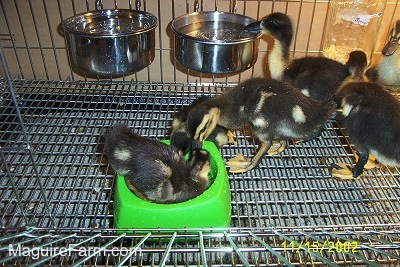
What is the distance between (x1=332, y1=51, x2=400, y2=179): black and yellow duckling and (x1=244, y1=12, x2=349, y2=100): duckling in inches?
7.1

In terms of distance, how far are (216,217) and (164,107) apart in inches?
35.6

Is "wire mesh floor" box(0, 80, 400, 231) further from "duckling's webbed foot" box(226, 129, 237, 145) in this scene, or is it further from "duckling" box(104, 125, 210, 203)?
"duckling" box(104, 125, 210, 203)

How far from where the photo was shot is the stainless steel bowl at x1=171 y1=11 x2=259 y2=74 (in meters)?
1.66

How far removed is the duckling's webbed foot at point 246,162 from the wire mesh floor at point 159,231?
0.11 ft

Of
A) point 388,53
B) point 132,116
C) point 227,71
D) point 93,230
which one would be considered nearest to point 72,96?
point 132,116

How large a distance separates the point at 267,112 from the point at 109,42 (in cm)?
76

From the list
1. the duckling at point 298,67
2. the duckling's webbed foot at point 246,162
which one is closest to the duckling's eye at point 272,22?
the duckling at point 298,67

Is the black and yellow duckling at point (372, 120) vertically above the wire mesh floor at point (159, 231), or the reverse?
the black and yellow duckling at point (372, 120)

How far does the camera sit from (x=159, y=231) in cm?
105

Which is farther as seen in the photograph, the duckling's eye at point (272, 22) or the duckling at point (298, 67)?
→ the duckling's eye at point (272, 22)

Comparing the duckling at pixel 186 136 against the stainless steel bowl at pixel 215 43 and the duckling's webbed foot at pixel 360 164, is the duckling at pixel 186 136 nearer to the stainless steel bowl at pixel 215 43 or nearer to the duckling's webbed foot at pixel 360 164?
the stainless steel bowl at pixel 215 43

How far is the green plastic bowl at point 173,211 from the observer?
44.6 inches

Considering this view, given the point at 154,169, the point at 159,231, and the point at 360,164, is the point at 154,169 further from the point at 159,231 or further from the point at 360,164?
the point at 360,164

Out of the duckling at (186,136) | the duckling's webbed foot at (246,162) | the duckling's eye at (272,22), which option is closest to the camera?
the duckling at (186,136)
